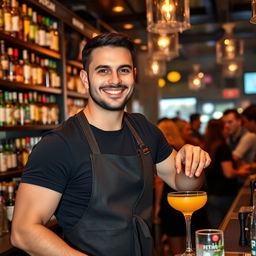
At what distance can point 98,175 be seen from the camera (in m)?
1.72

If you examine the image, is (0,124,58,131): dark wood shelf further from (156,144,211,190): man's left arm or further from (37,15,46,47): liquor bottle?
(156,144,211,190): man's left arm

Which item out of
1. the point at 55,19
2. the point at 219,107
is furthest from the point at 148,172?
the point at 219,107

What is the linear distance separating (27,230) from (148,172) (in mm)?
537

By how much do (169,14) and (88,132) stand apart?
1.45 meters

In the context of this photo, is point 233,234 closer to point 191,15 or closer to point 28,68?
point 28,68

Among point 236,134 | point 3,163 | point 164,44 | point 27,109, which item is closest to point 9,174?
point 3,163

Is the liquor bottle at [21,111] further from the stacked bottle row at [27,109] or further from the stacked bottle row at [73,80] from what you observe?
the stacked bottle row at [73,80]

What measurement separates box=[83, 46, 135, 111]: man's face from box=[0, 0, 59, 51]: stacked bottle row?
1875 mm

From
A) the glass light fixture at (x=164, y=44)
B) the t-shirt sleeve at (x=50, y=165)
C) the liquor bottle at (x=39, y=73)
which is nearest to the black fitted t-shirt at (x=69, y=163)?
the t-shirt sleeve at (x=50, y=165)

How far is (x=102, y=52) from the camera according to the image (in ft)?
5.84

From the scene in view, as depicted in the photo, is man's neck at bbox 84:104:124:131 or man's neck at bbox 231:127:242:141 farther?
man's neck at bbox 231:127:242:141

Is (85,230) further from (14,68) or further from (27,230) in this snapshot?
(14,68)

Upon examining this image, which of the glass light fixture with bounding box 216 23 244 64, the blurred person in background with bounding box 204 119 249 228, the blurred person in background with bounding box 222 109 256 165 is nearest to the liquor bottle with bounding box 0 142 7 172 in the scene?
the blurred person in background with bounding box 204 119 249 228

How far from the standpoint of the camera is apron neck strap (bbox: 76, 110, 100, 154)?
1.76 metres
